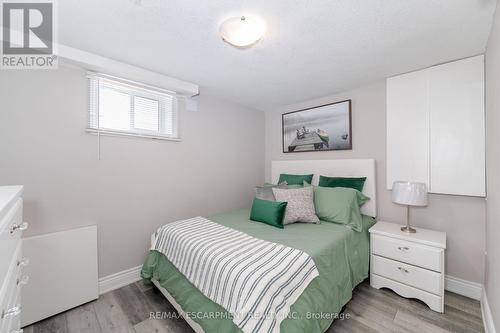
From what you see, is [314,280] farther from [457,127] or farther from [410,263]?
[457,127]

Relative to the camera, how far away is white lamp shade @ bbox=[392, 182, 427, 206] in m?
1.91

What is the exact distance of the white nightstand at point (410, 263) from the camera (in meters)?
1.76

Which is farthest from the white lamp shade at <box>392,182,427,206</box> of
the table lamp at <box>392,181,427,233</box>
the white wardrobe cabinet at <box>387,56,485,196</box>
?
the white wardrobe cabinet at <box>387,56,485,196</box>

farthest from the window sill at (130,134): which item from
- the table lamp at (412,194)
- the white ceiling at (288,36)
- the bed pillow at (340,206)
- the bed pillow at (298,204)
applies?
the table lamp at (412,194)

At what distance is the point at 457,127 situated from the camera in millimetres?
1957

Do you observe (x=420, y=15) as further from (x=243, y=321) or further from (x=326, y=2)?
(x=243, y=321)

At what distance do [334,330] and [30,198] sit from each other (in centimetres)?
268

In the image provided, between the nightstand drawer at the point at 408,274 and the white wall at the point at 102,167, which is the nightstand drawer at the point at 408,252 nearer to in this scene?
the nightstand drawer at the point at 408,274

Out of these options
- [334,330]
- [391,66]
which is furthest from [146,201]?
[391,66]

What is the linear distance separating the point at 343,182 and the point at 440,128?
1.06 meters

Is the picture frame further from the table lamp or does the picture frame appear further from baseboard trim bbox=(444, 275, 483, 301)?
baseboard trim bbox=(444, 275, 483, 301)

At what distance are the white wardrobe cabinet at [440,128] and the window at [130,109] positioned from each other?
260 cm

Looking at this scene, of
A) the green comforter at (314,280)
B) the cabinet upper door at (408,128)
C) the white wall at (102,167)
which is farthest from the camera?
the cabinet upper door at (408,128)

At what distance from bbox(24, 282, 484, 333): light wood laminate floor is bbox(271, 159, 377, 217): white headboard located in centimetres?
95
